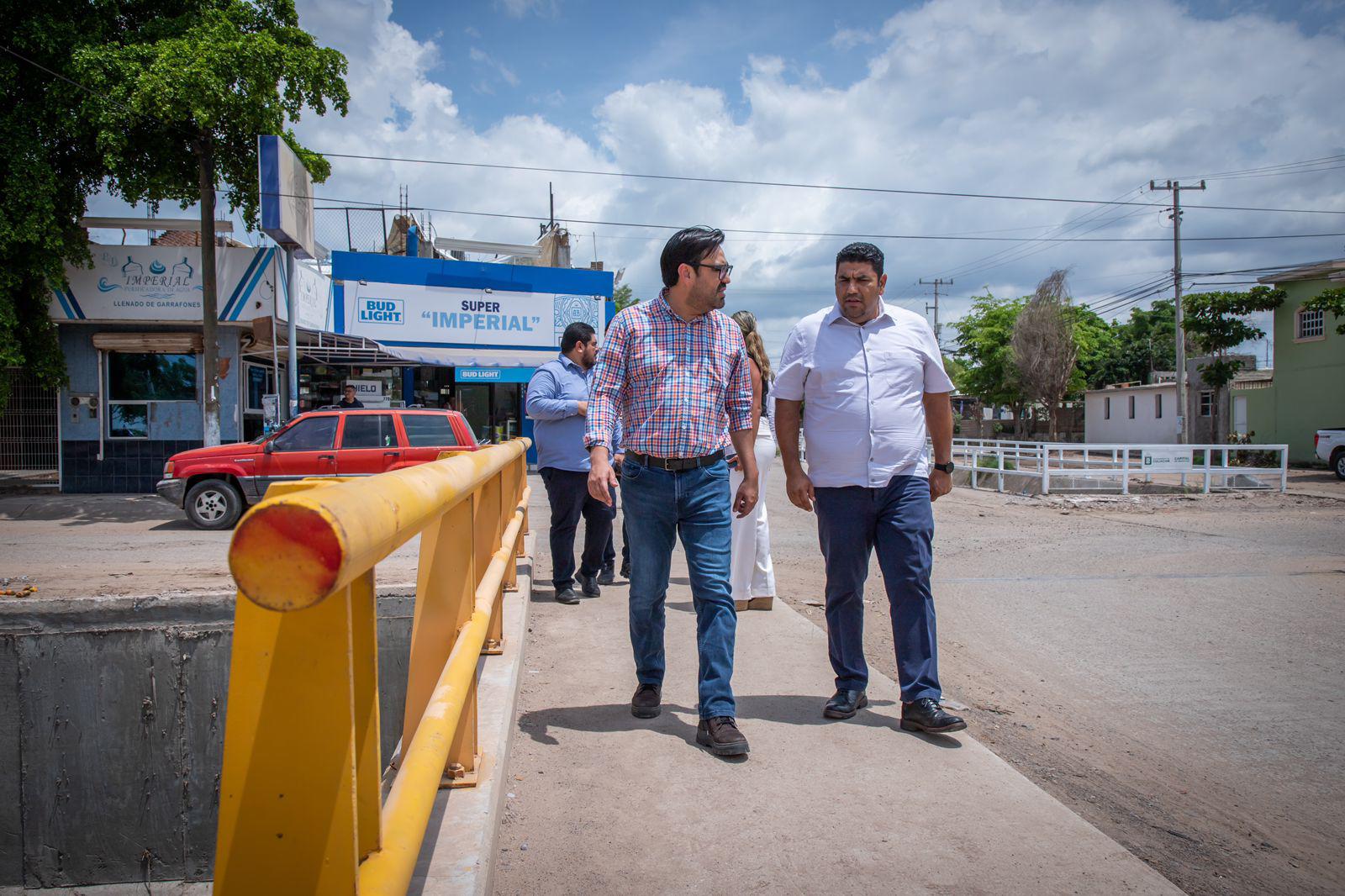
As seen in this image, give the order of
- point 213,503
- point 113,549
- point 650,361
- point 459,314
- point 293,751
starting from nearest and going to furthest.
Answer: point 293,751 < point 650,361 < point 113,549 < point 213,503 < point 459,314

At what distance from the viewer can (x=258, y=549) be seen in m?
0.95

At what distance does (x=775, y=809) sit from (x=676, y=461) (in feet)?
4.43

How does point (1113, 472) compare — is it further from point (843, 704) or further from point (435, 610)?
point (435, 610)

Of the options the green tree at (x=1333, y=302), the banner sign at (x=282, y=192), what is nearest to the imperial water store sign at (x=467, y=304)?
the banner sign at (x=282, y=192)

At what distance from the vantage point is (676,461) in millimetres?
3498

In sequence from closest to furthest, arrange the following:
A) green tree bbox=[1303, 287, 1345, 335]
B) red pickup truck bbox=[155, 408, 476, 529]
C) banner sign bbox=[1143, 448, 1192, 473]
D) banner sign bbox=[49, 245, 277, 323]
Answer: red pickup truck bbox=[155, 408, 476, 529], banner sign bbox=[49, 245, 277, 323], banner sign bbox=[1143, 448, 1192, 473], green tree bbox=[1303, 287, 1345, 335]

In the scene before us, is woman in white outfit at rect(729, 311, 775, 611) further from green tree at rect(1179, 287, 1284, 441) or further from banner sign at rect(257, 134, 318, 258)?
green tree at rect(1179, 287, 1284, 441)

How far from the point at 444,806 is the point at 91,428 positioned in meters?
16.8

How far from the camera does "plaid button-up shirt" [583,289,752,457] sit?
3.51m

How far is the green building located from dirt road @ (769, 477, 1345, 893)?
2224 cm

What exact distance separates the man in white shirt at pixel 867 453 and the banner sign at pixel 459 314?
19.3m

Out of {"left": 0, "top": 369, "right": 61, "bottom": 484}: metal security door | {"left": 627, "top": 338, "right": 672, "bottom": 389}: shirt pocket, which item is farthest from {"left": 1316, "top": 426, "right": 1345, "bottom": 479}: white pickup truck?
{"left": 0, "top": 369, "right": 61, "bottom": 484}: metal security door

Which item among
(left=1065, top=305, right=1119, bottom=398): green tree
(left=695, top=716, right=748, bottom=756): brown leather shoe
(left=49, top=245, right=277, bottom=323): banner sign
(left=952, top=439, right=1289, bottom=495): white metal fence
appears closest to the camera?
(left=695, top=716, right=748, bottom=756): brown leather shoe

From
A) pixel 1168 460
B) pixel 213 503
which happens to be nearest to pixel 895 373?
pixel 213 503
